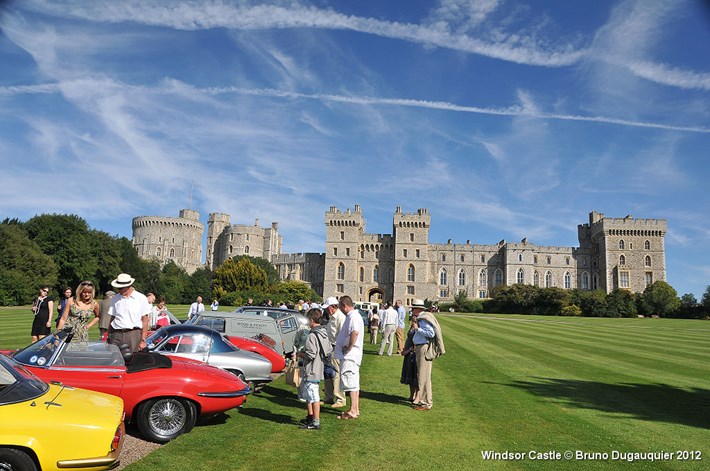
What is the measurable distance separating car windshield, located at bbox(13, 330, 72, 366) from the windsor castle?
6876 cm

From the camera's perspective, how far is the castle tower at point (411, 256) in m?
75.6

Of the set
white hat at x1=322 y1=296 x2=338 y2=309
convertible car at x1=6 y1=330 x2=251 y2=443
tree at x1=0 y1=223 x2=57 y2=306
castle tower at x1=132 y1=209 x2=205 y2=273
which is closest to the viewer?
convertible car at x1=6 y1=330 x2=251 y2=443

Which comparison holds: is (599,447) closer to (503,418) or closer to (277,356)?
(503,418)

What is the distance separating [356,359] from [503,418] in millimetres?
2539

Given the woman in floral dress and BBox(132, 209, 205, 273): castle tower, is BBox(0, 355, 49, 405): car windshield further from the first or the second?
BBox(132, 209, 205, 273): castle tower

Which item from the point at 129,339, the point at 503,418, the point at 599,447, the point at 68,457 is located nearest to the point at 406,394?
the point at 503,418

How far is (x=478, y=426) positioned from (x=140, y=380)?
189 inches

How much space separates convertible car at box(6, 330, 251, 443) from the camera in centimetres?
635

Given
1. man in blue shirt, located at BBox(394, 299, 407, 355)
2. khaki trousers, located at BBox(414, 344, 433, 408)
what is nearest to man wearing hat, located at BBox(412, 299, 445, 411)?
khaki trousers, located at BBox(414, 344, 433, 408)

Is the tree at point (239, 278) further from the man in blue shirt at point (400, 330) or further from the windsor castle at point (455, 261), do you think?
the man in blue shirt at point (400, 330)

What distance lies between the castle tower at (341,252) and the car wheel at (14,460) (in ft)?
236

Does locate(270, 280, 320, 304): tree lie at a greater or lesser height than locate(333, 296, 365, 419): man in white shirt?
greater

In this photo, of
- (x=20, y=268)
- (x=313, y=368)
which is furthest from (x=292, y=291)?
(x=313, y=368)

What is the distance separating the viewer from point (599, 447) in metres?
6.62
